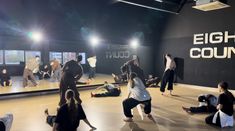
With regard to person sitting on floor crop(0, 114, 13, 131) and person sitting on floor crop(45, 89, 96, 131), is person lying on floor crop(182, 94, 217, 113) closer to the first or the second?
person sitting on floor crop(45, 89, 96, 131)

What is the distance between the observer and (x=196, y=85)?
9.96 meters

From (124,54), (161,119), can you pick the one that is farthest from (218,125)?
(124,54)

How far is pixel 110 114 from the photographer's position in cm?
542

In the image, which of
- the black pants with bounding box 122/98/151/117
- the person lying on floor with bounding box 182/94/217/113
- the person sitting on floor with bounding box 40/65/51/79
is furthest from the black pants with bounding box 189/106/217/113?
the person sitting on floor with bounding box 40/65/51/79

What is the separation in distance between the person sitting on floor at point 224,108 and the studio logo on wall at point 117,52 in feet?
29.2

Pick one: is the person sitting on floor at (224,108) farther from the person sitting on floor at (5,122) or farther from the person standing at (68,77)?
the person sitting on floor at (5,122)

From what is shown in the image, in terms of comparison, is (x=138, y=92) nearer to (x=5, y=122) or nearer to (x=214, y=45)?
(x=5, y=122)

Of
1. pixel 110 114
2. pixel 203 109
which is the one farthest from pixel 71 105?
pixel 203 109

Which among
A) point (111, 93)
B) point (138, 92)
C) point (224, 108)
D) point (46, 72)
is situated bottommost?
A: point (111, 93)

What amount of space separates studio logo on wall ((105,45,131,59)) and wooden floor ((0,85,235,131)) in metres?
6.02

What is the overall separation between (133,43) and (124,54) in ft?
7.87

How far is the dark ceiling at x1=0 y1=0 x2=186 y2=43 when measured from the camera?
305 inches

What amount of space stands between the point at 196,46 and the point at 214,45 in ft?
2.93

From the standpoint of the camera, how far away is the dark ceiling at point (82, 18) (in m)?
7.75
